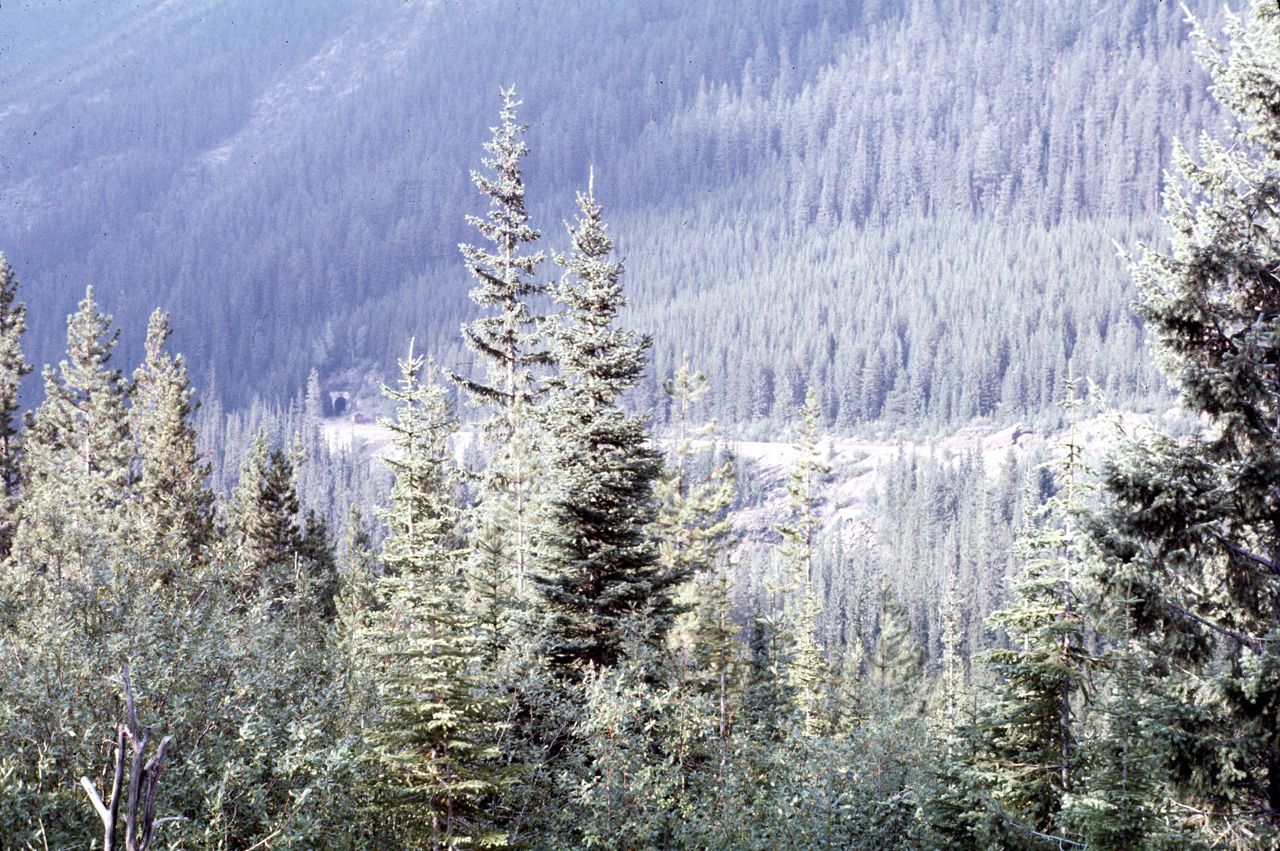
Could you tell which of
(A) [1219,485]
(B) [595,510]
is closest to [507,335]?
(B) [595,510]

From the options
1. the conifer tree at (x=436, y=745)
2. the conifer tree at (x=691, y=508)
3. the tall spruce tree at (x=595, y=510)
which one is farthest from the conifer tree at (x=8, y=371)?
the conifer tree at (x=436, y=745)

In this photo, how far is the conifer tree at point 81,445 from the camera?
18.0 m

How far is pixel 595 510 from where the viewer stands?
15.3 metres

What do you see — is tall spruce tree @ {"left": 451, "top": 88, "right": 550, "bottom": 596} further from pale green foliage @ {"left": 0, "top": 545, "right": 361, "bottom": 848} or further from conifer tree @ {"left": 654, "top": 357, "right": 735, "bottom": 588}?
pale green foliage @ {"left": 0, "top": 545, "right": 361, "bottom": 848}

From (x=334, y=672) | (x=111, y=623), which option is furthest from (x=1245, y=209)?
(x=111, y=623)

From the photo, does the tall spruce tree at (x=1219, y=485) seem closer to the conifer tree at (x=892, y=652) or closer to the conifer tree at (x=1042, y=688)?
the conifer tree at (x=1042, y=688)

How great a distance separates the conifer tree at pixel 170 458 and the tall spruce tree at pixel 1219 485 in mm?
25613

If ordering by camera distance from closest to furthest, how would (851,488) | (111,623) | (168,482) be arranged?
(111,623) → (168,482) → (851,488)

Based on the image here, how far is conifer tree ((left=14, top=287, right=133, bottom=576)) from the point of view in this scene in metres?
18.0

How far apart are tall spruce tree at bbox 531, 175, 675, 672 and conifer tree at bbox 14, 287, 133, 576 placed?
981 cm

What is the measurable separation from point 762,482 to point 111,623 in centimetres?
16556

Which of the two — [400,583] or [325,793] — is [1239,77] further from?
[400,583]

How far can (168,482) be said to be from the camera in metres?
30.8

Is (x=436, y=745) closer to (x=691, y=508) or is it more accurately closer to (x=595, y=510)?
(x=595, y=510)
